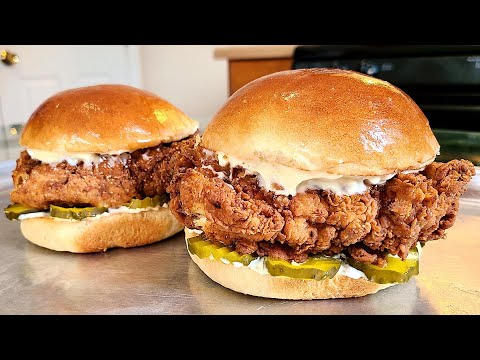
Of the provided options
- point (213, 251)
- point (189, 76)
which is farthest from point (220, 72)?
point (213, 251)

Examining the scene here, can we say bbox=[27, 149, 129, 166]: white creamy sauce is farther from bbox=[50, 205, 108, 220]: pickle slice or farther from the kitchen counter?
the kitchen counter

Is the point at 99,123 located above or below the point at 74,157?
above

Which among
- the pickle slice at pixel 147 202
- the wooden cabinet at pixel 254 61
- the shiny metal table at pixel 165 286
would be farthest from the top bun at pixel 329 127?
the wooden cabinet at pixel 254 61

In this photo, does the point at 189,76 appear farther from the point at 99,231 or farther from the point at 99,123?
the point at 99,231

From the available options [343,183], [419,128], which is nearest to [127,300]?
[343,183]

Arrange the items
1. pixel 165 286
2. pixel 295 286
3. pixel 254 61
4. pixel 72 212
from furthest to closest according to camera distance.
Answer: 1. pixel 254 61
2. pixel 72 212
3. pixel 165 286
4. pixel 295 286

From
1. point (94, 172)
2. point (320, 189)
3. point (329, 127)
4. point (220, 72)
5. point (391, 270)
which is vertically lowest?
point (220, 72)

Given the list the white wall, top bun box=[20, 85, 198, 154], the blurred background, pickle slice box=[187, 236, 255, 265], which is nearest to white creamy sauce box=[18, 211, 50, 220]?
top bun box=[20, 85, 198, 154]
